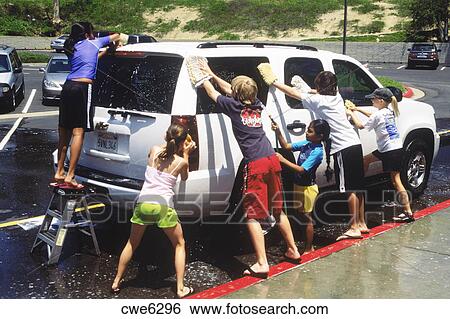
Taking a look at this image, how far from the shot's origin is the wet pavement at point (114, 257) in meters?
4.70

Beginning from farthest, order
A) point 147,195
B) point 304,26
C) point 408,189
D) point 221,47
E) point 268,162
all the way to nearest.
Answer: point 304,26 → point 408,189 → point 221,47 → point 268,162 → point 147,195

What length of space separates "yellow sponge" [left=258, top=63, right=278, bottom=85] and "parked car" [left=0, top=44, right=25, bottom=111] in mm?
12074

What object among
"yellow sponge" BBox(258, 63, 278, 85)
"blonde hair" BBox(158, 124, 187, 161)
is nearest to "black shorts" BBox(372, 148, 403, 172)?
"yellow sponge" BBox(258, 63, 278, 85)

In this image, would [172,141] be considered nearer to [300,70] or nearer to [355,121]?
[300,70]

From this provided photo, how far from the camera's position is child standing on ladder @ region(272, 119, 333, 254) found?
→ 17.8 ft

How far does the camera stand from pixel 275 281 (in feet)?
15.5

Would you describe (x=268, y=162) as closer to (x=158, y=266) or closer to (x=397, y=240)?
(x=158, y=266)

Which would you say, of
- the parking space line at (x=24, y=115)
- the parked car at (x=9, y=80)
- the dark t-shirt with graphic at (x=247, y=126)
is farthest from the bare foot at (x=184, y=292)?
the parked car at (x=9, y=80)

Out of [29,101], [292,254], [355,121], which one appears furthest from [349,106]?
[29,101]

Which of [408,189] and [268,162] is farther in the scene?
[408,189]

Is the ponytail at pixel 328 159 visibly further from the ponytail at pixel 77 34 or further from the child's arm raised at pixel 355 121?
the ponytail at pixel 77 34

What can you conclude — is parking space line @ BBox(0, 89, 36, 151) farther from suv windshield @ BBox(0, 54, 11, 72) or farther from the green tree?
the green tree
